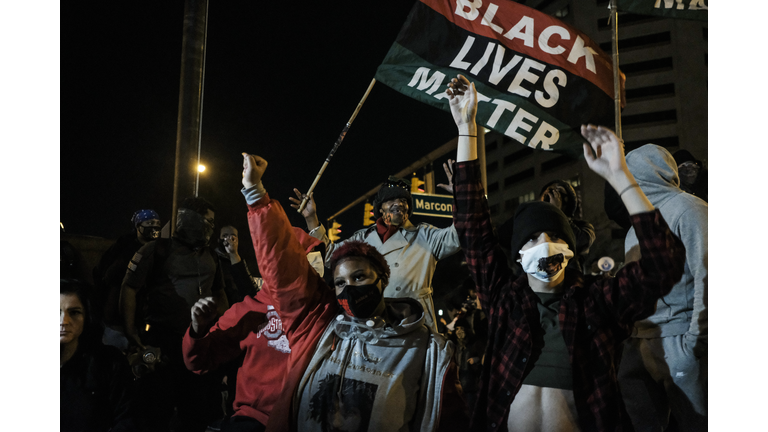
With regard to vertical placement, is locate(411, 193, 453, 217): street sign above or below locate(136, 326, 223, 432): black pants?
above

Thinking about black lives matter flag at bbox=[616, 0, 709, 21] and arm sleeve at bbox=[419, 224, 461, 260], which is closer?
arm sleeve at bbox=[419, 224, 461, 260]

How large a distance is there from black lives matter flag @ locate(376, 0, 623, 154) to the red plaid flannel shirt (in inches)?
98.2

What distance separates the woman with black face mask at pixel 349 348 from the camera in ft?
9.30

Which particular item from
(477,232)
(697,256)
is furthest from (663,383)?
(477,232)

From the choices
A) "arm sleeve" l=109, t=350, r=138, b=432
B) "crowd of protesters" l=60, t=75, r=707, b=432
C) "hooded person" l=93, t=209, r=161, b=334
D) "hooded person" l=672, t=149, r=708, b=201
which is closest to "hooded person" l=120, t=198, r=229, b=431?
"hooded person" l=93, t=209, r=161, b=334

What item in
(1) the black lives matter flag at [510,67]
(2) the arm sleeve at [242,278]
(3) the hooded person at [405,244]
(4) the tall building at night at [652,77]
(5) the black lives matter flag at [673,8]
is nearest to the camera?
(3) the hooded person at [405,244]

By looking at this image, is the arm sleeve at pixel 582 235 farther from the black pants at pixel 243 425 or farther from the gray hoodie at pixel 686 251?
the black pants at pixel 243 425

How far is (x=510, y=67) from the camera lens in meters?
5.38

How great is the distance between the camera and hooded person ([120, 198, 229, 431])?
4496 millimetres

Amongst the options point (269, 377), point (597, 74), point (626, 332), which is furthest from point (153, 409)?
point (597, 74)

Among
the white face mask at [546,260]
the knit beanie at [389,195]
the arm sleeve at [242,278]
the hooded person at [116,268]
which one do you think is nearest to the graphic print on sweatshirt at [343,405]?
the white face mask at [546,260]

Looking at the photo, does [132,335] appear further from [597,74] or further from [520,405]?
[597,74]

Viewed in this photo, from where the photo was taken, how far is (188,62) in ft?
21.1

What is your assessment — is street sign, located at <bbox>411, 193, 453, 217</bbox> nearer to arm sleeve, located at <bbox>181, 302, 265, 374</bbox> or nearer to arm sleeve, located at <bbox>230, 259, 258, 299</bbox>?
arm sleeve, located at <bbox>230, 259, 258, 299</bbox>
